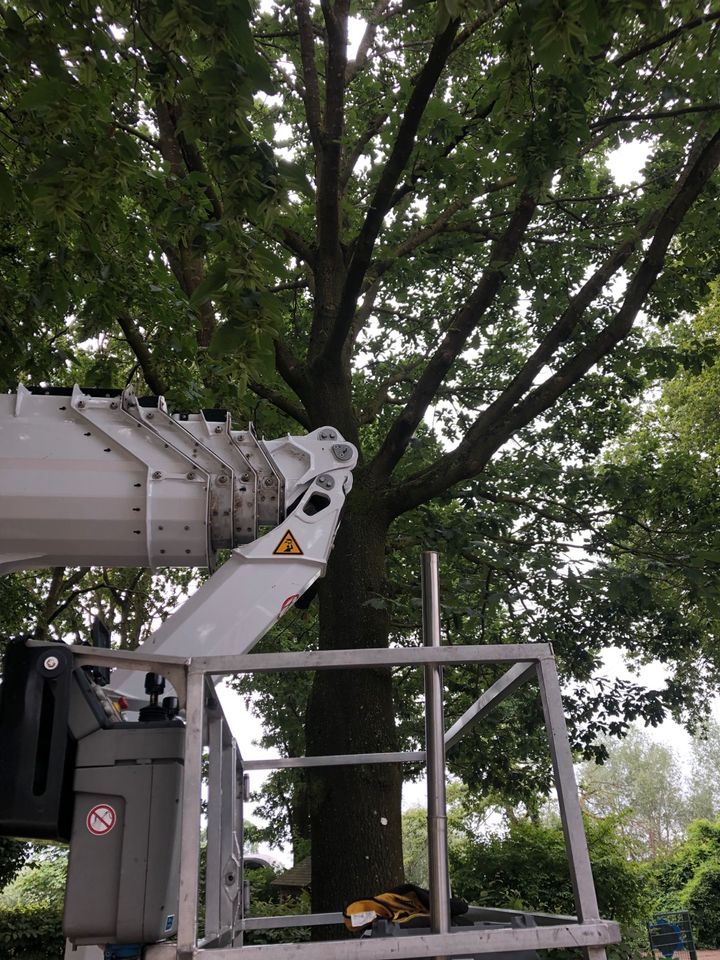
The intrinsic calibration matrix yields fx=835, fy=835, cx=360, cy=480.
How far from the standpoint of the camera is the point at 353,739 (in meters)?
6.32

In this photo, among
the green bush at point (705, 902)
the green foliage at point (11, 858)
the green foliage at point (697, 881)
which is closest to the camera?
the green foliage at point (11, 858)

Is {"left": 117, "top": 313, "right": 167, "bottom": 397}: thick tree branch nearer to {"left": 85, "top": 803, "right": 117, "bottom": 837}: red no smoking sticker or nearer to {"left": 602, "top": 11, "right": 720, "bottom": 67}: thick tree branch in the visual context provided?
{"left": 602, "top": 11, "right": 720, "bottom": 67}: thick tree branch

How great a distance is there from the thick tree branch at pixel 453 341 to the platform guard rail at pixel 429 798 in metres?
4.23

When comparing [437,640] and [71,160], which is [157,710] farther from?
[71,160]

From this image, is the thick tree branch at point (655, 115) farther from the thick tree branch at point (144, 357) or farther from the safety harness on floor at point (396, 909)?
the safety harness on floor at point (396, 909)

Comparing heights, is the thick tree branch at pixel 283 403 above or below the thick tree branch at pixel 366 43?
below

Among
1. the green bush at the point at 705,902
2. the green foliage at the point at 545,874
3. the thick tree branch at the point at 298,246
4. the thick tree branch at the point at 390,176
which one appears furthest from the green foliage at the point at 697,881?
the thick tree branch at the point at 390,176

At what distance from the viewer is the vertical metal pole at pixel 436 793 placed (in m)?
2.59

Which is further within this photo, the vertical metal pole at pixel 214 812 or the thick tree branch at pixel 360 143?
the thick tree branch at pixel 360 143

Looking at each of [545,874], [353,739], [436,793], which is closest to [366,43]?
[353,739]

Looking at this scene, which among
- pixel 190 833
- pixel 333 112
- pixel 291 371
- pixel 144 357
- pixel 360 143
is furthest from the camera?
pixel 360 143

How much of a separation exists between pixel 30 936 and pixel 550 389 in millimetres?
13761

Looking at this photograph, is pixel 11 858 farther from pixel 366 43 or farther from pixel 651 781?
pixel 651 781

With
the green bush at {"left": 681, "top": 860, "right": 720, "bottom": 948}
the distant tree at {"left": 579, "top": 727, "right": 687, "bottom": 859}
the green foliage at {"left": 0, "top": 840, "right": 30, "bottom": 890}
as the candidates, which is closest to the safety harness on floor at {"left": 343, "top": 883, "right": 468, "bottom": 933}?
the green foliage at {"left": 0, "top": 840, "right": 30, "bottom": 890}
